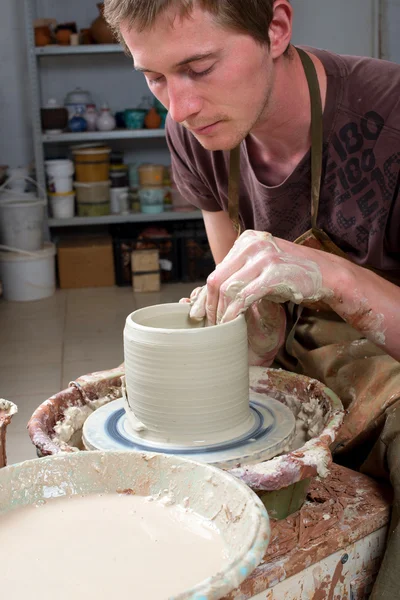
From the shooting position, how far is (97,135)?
462 cm

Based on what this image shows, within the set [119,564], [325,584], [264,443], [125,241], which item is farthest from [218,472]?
[125,241]

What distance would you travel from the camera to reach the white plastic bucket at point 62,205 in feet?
15.3

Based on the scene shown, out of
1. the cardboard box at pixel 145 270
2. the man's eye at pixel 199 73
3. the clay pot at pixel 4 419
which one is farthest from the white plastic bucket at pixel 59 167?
the clay pot at pixel 4 419

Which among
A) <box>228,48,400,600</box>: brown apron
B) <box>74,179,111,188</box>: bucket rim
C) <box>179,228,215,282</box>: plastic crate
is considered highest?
<box>228,48,400,600</box>: brown apron

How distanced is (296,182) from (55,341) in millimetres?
2358

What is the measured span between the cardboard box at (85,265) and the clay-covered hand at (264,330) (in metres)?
3.11

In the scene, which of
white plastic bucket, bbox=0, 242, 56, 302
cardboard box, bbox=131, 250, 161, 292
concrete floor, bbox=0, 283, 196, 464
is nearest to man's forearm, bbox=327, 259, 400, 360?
concrete floor, bbox=0, 283, 196, 464

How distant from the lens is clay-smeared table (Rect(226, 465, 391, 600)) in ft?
3.74

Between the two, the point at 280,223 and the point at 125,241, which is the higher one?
the point at 280,223

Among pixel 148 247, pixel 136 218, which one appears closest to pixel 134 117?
pixel 136 218

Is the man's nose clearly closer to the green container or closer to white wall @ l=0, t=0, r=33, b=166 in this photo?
the green container

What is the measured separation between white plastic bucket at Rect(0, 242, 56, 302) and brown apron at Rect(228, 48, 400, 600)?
9.49 feet

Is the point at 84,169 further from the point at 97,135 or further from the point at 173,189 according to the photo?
the point at 173,189

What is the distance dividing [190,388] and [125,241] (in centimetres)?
349
